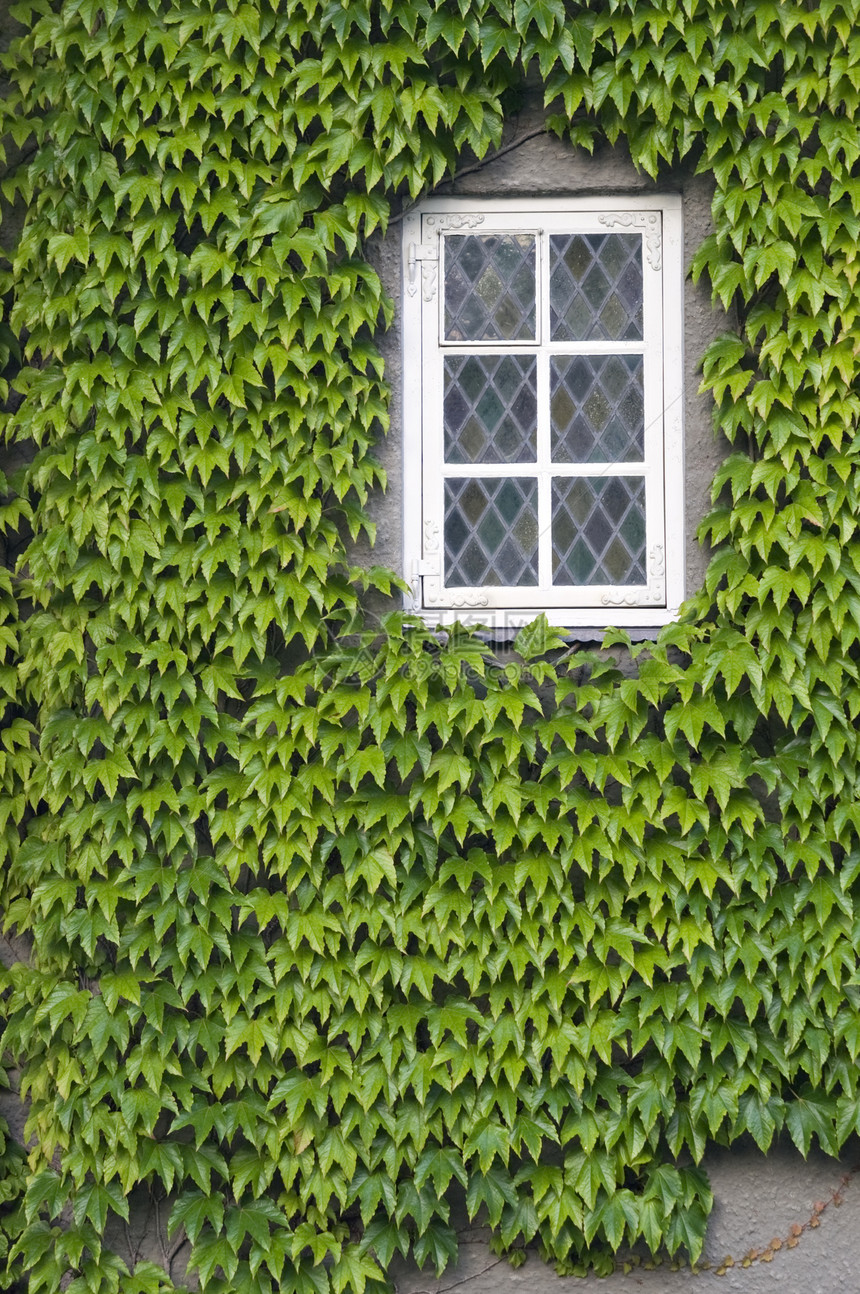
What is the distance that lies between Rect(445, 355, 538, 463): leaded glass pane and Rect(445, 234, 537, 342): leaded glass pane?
8 centimetres

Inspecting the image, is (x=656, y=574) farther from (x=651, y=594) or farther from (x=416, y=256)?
(x=416, y=256)

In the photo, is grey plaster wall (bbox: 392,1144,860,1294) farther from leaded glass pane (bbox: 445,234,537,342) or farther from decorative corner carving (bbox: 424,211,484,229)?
decorative corner carving (bbox: 424,211,484,229)

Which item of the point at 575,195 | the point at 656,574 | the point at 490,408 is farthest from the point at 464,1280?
the point at 575,195

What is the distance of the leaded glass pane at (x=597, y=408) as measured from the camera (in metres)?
3.63

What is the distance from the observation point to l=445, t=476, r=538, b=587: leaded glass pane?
11.9 ft

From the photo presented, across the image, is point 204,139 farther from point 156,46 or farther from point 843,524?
point 843,524

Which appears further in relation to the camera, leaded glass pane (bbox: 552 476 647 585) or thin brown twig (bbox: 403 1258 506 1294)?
leaded glass pane (bbox: 552 476 647 585)

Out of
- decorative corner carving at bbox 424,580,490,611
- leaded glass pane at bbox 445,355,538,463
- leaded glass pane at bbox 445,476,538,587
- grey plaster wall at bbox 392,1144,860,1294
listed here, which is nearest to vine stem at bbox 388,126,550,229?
leaded glass pane at bbox 445,355,538,463

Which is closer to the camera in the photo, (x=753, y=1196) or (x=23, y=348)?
(x=753, y=1196)

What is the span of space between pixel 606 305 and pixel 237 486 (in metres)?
1.31

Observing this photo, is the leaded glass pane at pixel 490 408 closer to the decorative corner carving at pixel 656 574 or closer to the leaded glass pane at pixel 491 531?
the leaded glass pane at pixel 491 531

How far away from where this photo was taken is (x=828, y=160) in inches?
134

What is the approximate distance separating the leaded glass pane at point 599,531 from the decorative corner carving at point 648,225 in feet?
2.28

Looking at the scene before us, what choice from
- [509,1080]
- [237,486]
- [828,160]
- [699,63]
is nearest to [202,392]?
[237,486]
